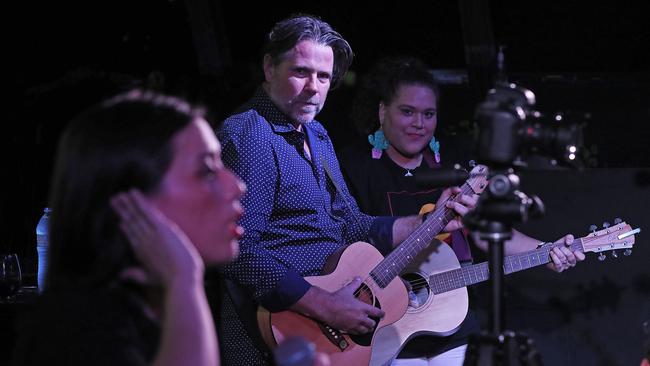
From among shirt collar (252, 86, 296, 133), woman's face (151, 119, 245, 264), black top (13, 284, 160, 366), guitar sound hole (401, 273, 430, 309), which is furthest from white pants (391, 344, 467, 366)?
black top (13, 284, 160, 366)

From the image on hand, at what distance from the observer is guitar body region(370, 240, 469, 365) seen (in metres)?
3.81

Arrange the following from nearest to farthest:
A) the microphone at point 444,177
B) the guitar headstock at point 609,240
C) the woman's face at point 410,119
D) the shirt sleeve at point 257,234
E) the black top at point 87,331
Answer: the black top at point 87,331 → the microphone at point 444,177 → the shirt sleeve at point 257,234 → the guitar headstock at point 609,240 → the woman's face at point 410,119

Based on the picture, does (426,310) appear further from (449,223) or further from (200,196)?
(200,196)

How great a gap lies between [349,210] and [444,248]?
50cm

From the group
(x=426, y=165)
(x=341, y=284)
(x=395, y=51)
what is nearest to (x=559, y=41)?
(x=395, y=51)

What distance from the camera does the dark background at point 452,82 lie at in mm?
5070

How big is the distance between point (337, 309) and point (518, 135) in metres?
1.30

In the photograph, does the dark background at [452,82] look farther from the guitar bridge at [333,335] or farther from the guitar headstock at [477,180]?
the guitar bridge at [333,335]

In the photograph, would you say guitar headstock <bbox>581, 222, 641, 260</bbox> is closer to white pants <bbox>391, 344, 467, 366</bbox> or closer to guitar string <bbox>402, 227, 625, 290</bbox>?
guitar string <bbox>402, 227, 625, 290</bbox>

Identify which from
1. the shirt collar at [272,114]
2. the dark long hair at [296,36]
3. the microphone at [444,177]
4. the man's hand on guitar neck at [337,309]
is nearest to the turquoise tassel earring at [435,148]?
the dark long hair at [296,36]

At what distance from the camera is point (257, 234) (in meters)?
3.53

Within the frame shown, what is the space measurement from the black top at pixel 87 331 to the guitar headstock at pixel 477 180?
241 cm

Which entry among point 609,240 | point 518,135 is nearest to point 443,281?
point 609,240

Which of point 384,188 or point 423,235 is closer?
point 423,235
